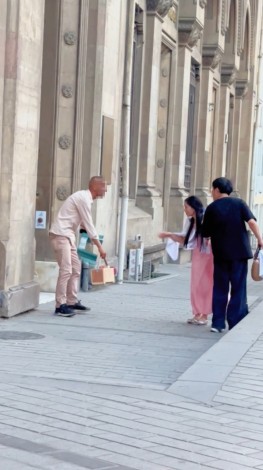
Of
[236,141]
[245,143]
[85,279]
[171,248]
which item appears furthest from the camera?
[245,143]

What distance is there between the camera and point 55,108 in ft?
51.4

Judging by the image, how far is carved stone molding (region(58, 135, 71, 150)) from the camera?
15844 millimetres

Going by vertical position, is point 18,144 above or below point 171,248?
above

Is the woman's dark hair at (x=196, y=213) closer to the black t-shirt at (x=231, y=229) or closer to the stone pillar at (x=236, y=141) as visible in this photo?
the black t-shirt at (x=231, y=229)

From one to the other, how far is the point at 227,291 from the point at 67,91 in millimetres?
4399

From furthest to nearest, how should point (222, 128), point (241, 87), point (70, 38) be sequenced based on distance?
point (241, 87) → point (222, 128) → point (70, 38)

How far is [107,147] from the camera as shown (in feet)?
55.8

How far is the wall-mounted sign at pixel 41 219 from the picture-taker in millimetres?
15453

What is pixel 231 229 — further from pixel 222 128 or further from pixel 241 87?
pixel 241 87

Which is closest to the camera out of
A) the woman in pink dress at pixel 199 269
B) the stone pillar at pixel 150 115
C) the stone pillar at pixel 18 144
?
the stone pillar at pixel 18 144

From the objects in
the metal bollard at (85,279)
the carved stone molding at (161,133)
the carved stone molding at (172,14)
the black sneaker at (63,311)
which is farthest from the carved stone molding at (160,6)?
the black sneaker at (63,311)

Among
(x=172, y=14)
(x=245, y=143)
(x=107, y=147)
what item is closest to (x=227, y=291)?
(x=107, y=147)

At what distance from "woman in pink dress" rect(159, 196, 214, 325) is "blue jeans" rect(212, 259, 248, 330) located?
2.34 feet

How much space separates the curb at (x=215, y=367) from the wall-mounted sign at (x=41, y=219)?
14.9 ft
